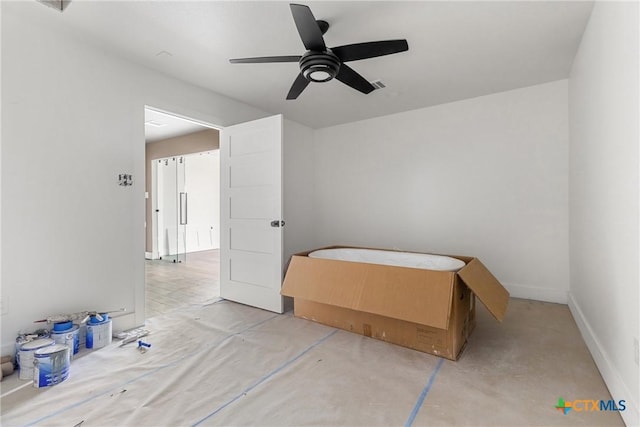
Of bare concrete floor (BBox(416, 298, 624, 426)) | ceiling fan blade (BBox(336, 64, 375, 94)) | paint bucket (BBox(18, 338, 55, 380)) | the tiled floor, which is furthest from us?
the tiled floor

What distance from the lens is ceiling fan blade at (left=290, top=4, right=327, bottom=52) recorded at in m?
1.51

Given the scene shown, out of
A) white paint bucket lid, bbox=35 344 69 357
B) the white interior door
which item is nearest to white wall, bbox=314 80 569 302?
the white interior door

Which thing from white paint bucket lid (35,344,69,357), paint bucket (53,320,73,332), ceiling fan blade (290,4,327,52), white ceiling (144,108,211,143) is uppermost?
white ceiling (144,108,211,143)

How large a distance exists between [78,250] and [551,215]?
15.1 feet

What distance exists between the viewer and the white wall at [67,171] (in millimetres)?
1994

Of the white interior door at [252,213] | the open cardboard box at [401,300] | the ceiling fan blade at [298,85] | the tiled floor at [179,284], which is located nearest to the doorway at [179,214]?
the tiled floor at [179,284]

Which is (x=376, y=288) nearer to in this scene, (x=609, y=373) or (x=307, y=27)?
(x=609, y=373)

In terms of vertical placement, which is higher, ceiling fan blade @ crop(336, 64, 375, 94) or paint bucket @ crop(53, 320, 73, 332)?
ceiling fan blade @ crop(336, 64, 375, 94)

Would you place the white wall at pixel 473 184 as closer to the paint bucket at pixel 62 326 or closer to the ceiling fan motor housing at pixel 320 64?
the ceiling fan motor housing at pixel 320 64

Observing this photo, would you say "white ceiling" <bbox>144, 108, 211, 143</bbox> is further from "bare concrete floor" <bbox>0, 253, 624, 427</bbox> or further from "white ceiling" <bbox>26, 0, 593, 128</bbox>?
"bare concrete floor" <bbox>0, 253, 624, 427</bbox>

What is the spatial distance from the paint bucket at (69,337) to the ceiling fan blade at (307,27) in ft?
8.52

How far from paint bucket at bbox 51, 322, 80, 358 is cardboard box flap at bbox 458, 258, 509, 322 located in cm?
283

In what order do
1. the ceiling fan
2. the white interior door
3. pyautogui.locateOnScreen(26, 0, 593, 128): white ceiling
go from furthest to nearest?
the white interior door
pyautogui.locateOnScreen(26, 0, 593, 128): white ceiling
the ceiling fan

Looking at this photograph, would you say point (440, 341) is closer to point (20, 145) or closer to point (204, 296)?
point (204, 296)
